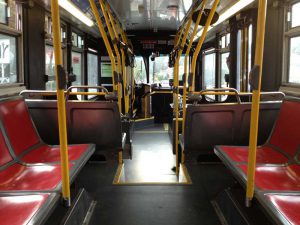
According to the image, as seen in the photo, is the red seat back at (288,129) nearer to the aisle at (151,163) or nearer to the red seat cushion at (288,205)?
the red seat cushion at (288,205)

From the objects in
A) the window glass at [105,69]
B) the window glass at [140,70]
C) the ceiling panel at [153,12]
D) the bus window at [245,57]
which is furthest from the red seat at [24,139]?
the window glass at [105,69]

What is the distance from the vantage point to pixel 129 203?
313 centimetres

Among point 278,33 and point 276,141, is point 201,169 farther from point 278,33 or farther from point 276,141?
point 278,33

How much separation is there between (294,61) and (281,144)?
1831 millimetres

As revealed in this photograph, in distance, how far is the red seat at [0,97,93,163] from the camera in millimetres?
2949

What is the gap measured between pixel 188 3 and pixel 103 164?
3497 mm

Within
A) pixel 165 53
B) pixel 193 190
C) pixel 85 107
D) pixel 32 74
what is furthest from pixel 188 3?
pixel 165 53

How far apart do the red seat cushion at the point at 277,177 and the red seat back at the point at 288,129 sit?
262 mm

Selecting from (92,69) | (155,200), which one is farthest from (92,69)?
(155,200)

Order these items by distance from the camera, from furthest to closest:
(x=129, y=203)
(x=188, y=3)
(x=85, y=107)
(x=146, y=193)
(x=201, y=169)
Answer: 1. (x=188, y=3)
2. (x=201, y=169)
3. (x=85, y=107)
4. (x=146, y=193)
5. (x=129, y=203)

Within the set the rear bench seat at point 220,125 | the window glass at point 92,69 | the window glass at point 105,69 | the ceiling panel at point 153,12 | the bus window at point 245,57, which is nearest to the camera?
the rear bench seat at point 220,125

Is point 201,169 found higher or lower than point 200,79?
lower

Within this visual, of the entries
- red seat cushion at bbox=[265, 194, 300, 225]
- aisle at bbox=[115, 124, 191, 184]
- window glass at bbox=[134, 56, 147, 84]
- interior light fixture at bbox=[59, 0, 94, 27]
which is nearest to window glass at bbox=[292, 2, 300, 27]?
aisle at bbox=[115, 124, 191, 184]

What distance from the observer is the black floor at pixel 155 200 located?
2.83 meters
